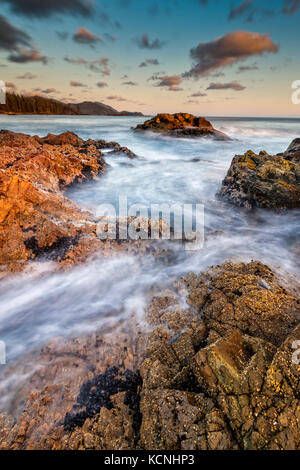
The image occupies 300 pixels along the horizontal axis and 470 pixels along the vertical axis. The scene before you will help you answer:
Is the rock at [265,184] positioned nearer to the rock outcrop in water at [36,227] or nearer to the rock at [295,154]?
the rock at [295,154]

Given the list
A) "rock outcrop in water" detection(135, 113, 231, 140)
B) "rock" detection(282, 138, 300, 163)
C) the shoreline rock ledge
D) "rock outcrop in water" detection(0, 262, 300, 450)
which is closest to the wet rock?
"rock outcrop in water" detection(0, 262, 300, 450)

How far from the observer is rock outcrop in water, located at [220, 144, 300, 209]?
23.1ft

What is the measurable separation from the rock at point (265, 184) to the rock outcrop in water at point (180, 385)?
479cm

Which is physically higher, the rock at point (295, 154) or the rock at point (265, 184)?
the rock at point (295, 154)

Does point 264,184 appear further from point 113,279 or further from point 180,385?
point 180,385

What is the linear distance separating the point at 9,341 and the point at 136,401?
6.81 feet

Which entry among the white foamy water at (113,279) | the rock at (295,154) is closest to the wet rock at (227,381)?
the white foamy water at (113,279)

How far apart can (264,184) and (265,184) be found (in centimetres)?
3

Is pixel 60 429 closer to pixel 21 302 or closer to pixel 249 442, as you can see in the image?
pixel 249 442

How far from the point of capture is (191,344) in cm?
267

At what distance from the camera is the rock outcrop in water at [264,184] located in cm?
705

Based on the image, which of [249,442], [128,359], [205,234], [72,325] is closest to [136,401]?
[128,359]

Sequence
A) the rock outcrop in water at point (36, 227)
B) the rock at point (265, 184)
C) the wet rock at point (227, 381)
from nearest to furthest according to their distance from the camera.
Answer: the wet rock at point (227, 381)
the rock outcrop in water at point (36, 227)
the rock at point (265, 184)

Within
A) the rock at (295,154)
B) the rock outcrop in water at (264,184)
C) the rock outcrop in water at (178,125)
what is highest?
the rock outcrop in water at (178,125)
